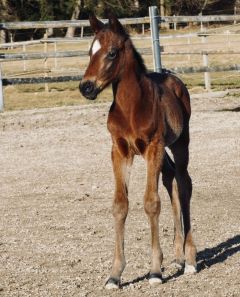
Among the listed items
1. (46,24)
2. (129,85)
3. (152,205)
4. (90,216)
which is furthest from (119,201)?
(46,24)

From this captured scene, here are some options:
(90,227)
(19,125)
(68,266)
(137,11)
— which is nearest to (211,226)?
(90,227)

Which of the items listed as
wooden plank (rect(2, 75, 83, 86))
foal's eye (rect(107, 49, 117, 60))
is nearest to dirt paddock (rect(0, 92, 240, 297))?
foal's eye (rect(107, 49, 117, 60))

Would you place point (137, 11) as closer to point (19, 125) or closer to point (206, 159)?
point (19, 125)

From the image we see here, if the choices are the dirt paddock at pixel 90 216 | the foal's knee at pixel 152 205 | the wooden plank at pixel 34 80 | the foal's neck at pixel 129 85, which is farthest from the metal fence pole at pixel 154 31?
the foal's knee at pixel 152 205

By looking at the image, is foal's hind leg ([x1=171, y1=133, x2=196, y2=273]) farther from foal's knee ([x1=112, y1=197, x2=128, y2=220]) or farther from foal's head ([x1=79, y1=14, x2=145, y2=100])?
foal's head ([x1=79, y1=14, x2=145, y2=100])

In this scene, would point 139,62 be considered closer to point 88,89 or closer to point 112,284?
point 88,89

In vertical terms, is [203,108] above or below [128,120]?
below

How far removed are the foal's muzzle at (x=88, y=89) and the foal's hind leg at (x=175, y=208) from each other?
0.95 meters

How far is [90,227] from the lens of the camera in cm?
696

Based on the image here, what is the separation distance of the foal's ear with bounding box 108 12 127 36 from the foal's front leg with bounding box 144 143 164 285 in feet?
2.48

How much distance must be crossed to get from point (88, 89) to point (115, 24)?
1.54 ft

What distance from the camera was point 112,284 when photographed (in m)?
5.11

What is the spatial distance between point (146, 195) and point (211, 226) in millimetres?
1888

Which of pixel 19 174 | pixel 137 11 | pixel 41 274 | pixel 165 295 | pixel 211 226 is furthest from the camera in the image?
pixel 137 11
